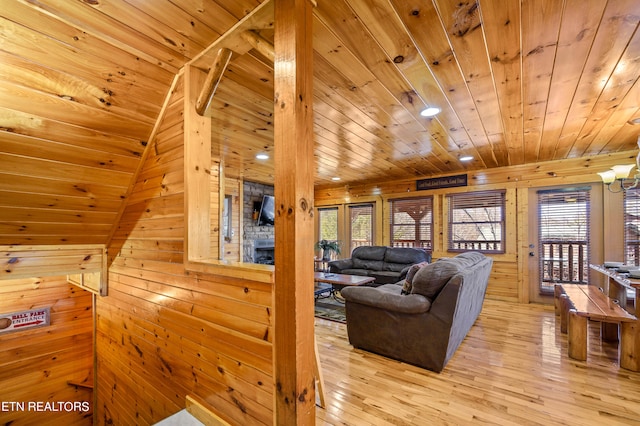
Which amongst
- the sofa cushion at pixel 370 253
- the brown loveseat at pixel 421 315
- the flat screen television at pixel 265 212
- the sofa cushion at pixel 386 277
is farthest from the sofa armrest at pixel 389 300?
the flat screen television at pixel 265 212

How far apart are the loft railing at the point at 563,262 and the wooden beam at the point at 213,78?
563 cm

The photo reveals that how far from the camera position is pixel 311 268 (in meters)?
1.28

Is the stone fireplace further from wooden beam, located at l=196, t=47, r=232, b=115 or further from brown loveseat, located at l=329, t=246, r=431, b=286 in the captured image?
wooden beam, located at l=196, t=47, r=232, b=115

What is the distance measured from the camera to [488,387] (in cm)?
230

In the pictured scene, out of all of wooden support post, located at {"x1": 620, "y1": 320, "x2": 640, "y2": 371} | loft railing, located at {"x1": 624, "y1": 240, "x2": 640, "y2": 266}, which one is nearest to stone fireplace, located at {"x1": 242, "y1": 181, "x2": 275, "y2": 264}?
wooden support post, located at {"x1": 620, "y1": 320, "x2": 640, "y2": 371}

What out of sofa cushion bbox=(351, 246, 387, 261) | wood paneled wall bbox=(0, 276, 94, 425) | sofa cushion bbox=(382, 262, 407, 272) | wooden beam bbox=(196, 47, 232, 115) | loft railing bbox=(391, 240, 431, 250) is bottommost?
wood paneled wall bbox=(0, 276, 94, 425)

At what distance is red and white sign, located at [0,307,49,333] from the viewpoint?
10.1ft

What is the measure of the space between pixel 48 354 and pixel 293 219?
4.16 m

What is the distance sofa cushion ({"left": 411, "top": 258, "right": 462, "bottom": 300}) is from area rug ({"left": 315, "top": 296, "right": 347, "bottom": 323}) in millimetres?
1614

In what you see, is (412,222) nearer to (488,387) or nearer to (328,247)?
(328,247)

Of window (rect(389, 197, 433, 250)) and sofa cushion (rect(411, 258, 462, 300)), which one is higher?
window (rect(389, 197, 433, 250))

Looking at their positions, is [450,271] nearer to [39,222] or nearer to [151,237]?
[151,237]

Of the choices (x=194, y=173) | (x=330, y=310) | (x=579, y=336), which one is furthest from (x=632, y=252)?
(x=194, y=173)

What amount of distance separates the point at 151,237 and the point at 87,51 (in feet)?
4.09
